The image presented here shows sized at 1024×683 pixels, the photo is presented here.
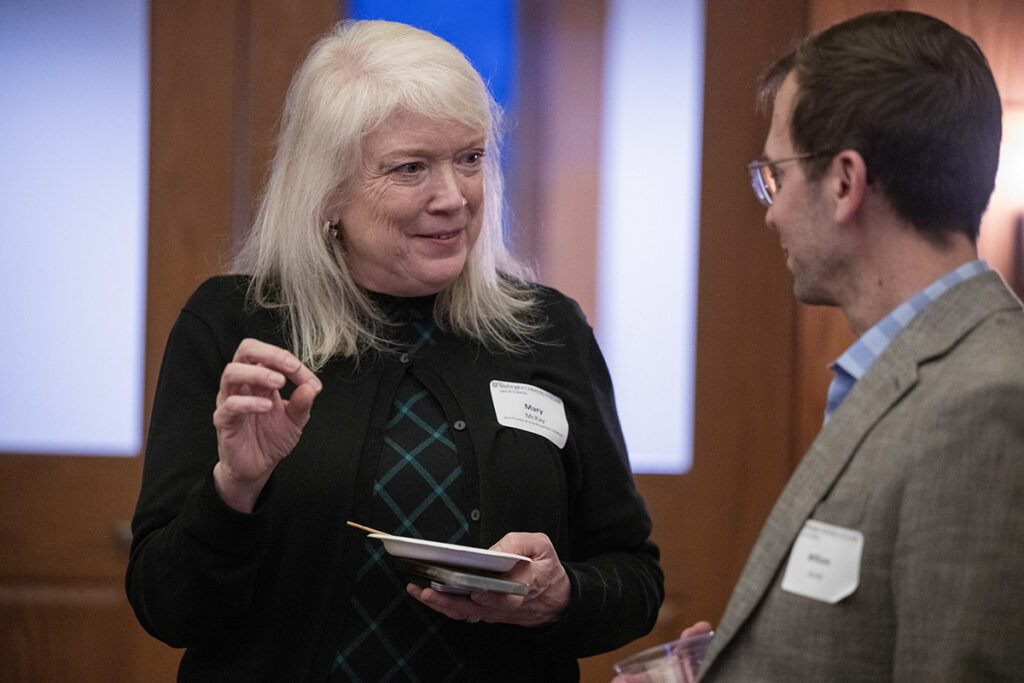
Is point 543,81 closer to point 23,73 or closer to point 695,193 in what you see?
point 695,193

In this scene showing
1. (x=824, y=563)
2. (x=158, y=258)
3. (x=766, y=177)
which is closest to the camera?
(x=824, y=563)

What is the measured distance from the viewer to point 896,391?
1168 millimetres

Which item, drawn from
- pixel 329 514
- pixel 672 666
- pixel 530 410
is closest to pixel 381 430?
pixel 329 514

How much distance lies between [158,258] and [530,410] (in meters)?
1.47

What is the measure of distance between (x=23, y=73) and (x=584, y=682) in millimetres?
2243

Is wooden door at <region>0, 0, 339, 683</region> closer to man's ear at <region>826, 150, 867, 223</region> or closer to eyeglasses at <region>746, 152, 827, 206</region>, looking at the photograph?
eyeglasses at <region>746, 152, 827, 206</region>

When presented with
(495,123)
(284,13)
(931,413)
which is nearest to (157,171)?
(284,13)

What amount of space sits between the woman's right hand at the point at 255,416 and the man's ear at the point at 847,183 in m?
0.72

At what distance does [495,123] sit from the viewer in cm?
202

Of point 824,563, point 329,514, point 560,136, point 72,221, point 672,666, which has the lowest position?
point 672,666

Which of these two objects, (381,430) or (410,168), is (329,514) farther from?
(410,168)

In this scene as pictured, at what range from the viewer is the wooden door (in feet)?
9.31

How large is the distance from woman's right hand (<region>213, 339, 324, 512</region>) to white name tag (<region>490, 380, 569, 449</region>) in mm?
387

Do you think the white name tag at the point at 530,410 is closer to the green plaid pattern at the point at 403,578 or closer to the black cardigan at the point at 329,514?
the black cardigan at the point at 329,514
